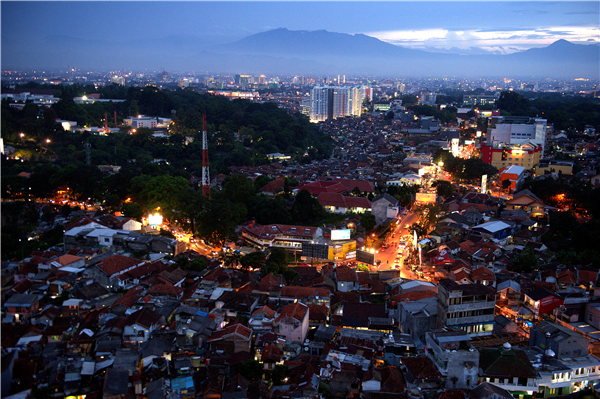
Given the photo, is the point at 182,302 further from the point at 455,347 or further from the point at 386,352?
the point at 455,347

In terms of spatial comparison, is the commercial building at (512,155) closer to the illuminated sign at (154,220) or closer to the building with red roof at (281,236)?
the building with red roof at (281,236)

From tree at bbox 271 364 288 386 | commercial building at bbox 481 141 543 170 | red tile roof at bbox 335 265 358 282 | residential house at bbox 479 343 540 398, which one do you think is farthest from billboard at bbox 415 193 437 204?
tree at bbox 271 364 288 386

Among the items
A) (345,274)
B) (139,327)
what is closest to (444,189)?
(345,274)

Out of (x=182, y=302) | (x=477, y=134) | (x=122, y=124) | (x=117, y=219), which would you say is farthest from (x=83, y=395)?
(x=477, y=134)

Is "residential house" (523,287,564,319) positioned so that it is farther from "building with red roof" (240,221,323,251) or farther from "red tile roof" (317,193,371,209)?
"red tile roof" (317,193,371,209)

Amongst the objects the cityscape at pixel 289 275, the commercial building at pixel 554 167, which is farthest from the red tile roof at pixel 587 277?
the commercial building at pixel 554 167
